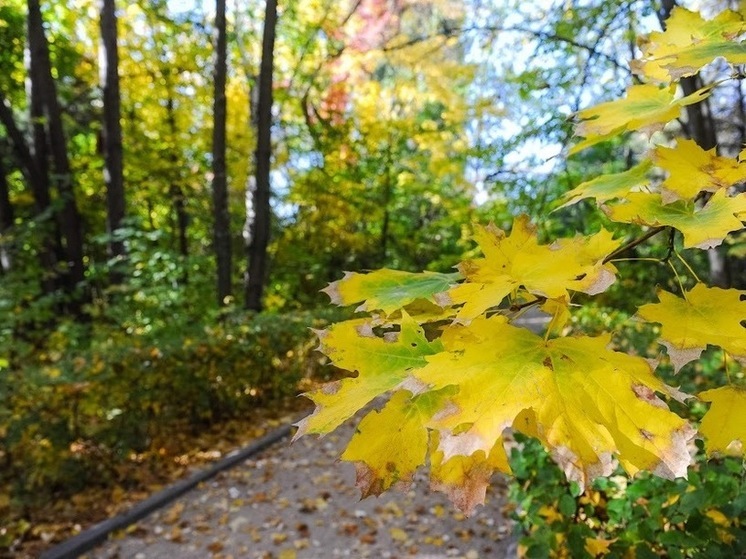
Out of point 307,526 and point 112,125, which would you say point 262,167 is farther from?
point 307,526

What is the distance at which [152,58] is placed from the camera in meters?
9.77

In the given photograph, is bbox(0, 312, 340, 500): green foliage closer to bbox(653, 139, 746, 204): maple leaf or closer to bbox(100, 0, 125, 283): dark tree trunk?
bbox(100, 0, 125, 283): dark tree trunk

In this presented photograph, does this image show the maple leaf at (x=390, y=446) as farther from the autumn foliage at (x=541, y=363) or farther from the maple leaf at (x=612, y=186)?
the maple leaf at (x=612, y=186)

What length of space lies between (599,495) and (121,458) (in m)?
3.72

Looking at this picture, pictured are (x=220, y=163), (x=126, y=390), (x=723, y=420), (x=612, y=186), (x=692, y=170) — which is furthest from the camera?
(x=220, y=163)

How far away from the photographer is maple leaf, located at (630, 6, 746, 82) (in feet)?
3.01

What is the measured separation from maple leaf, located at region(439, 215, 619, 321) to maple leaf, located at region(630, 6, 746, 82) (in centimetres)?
37

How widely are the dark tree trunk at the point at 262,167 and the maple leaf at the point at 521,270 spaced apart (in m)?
6.59

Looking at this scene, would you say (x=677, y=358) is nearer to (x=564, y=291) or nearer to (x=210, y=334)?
(x=564, y=291)

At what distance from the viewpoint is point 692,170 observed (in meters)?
0.90

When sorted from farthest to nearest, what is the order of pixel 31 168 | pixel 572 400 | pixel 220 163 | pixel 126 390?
pixel 31 168
pixel 220 163
pixel 126 390
pixel 572 400

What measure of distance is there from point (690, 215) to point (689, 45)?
0.44 metres

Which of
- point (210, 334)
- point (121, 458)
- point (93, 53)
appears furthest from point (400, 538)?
point (93, 53)

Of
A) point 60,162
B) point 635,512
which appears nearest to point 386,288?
point 635,512
